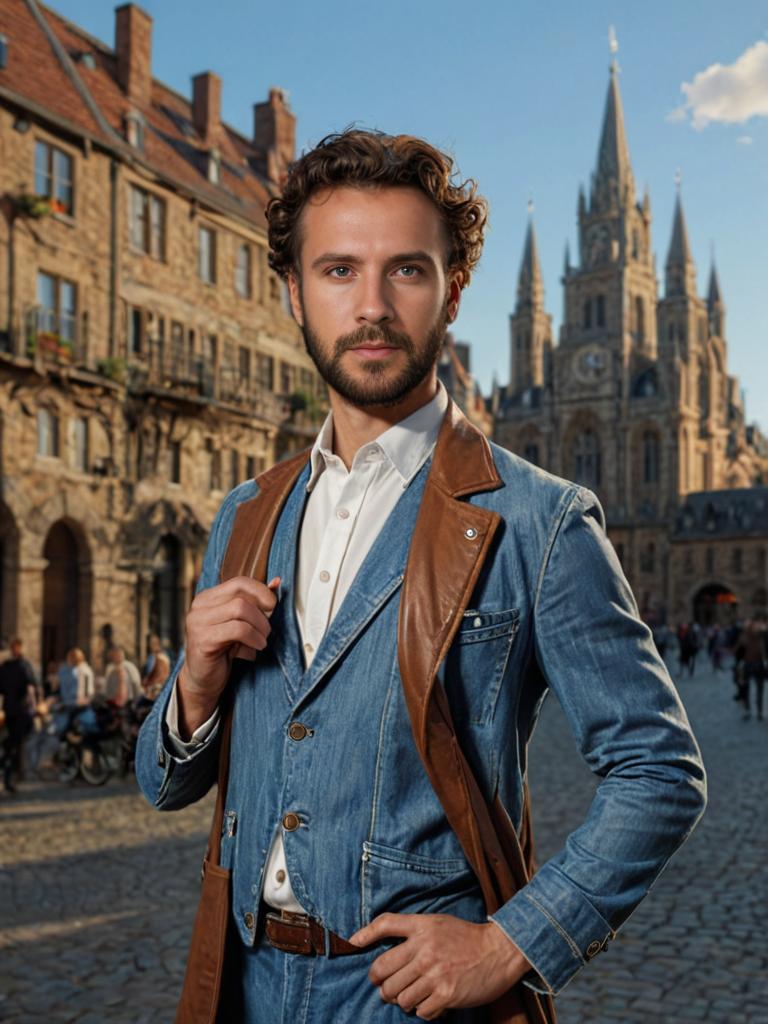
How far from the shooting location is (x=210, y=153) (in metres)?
29.7

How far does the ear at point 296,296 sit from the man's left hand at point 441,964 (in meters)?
1.20

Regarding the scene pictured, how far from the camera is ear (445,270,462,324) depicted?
91.5 inches

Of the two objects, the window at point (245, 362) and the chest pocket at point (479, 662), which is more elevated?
the window at point (245, 362)

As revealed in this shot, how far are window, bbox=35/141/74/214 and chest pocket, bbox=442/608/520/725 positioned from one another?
910 inches

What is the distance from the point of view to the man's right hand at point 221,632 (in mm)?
2045

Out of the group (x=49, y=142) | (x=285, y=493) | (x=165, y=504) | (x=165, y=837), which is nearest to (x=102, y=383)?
(x=165, y=504)

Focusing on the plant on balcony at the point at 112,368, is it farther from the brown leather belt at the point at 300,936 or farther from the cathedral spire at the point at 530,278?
the cathedral spire at the point at 530,278

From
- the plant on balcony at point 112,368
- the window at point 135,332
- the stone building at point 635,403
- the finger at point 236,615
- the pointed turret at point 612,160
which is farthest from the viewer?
the pointed turret at point 612,160

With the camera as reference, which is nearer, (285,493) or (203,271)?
(285,493)

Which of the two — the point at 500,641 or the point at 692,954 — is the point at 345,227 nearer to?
the point at 500,641

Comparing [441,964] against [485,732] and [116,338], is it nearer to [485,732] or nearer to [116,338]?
[485,732]

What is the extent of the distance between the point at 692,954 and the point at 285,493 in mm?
5672

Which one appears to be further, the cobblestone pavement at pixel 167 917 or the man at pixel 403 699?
the cobblestone pavement at pixel 167 917

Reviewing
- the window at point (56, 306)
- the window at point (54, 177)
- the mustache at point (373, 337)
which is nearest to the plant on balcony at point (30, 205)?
the window at point (54, 177)
